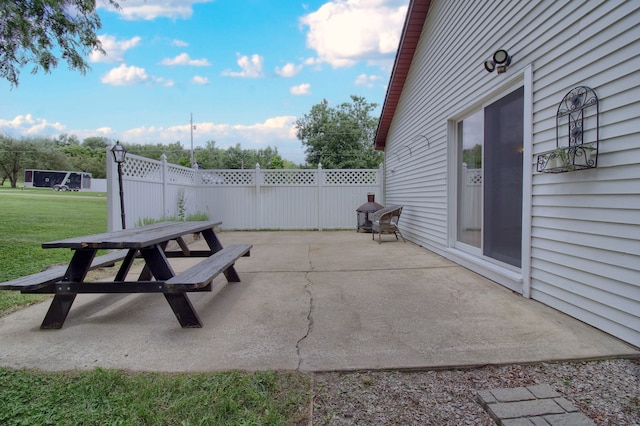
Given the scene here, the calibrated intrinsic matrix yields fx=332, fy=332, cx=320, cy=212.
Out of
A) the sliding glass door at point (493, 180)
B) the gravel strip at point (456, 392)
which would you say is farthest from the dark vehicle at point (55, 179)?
the gravel strip at point (456, 392)

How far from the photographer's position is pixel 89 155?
45469 millimetres

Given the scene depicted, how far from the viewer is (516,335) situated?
91.1 inches

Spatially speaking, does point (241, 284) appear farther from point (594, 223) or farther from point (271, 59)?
point (271, 59)

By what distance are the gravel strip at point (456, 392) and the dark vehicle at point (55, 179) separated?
41203mm

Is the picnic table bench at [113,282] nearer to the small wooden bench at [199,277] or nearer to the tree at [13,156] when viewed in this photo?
the small wooden bench at [199,277]

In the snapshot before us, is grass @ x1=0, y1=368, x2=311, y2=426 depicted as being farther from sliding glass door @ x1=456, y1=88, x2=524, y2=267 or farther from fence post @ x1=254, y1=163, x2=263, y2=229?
fence post @ x1=254, y1=163, x2=263, y2=229

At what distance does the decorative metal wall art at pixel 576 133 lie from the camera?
2.42 metres

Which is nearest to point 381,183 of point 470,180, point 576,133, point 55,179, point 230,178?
point 230,178

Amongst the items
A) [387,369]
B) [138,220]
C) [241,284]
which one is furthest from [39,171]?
[387,369]

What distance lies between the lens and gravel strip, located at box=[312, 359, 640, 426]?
1.50 metres

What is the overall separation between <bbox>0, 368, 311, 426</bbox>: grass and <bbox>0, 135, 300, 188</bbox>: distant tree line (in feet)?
96.4

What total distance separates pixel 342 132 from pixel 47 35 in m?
18.6

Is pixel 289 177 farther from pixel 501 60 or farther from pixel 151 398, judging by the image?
pixel 151 398

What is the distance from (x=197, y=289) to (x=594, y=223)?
2.91m
